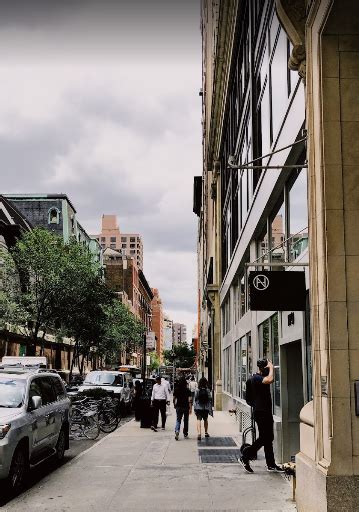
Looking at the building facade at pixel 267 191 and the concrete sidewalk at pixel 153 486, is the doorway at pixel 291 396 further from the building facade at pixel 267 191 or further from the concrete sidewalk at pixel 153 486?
the concrete sidewalk at pixel 153 486

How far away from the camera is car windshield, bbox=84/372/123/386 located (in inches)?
1103

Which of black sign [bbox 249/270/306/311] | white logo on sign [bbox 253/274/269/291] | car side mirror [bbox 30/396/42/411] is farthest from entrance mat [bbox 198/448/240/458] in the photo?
white logo on sign [bbox 253/274/269/291]

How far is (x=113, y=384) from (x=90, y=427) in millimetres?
10619

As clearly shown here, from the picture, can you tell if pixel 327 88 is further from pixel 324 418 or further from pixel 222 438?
pixel 222 438

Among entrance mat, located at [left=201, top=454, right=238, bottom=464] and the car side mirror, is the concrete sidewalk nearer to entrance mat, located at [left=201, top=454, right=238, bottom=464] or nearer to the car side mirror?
entrance mat, located at [left=201, top=454, right=238, bottom=464]

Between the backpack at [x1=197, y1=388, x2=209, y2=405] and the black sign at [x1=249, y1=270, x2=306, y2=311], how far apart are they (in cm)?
813

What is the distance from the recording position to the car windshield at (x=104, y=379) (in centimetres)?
2802

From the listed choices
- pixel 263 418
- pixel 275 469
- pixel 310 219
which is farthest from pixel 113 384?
pixel 310 219

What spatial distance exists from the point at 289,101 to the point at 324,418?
19.1 feet

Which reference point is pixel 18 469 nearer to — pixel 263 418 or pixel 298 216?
pixel 263 418

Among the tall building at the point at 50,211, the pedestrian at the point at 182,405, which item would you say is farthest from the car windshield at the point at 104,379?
the tall building at the point at 50,211

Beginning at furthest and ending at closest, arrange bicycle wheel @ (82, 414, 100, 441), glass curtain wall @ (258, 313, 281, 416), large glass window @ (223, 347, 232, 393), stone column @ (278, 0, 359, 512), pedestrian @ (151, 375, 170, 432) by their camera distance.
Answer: large glass window @ (223, 347, 232, 393) → pedestrian @ (151, 375, 170, 432) → bicycle wheel @ (82, 414, 100, 441) → glass curtain wall @ (258, 313, 281, 416) → stone column @ (278, 0, 359, 512)

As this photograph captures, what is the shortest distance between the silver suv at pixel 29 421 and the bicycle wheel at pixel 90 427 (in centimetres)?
396

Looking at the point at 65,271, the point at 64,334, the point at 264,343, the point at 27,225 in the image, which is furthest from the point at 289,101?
the point at 27,225
